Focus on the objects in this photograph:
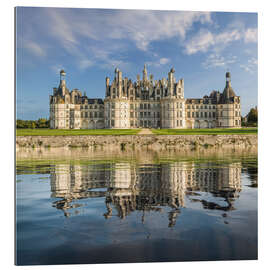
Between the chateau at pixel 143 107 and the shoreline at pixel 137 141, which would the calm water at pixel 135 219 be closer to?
the shoreline at pixel 137 141

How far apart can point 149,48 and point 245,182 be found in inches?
248

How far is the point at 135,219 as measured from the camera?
237 inches

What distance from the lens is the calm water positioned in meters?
5.16

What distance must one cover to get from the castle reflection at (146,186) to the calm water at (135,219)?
0.09 feet

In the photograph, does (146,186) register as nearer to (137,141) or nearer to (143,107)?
(137,141)

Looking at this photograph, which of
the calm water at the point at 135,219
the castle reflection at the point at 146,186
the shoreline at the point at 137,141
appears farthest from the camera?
the shoreline at the point at 137,141

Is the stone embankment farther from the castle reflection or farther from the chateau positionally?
the chateau

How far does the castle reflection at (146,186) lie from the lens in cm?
683

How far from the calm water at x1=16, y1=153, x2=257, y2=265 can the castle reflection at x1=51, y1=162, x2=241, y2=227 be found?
0.03m

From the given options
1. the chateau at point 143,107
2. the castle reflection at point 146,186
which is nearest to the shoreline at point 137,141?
the castle reflection at point 146,186

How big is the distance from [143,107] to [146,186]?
56.0 meters

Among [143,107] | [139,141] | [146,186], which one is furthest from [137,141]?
[143,107]

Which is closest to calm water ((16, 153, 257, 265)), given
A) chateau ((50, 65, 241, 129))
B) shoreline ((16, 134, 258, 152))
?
shoreline ((16, 134, 258, 152))
